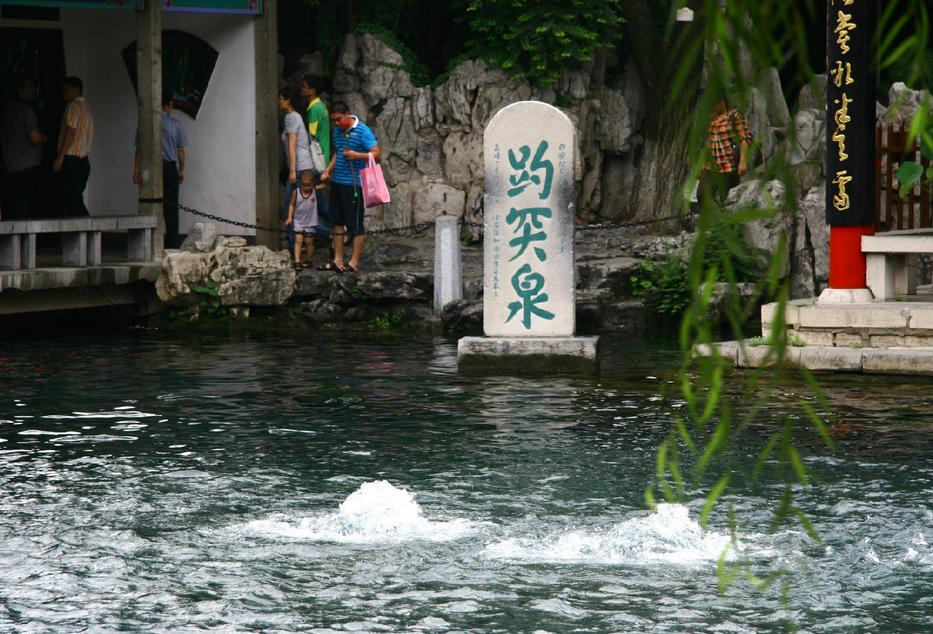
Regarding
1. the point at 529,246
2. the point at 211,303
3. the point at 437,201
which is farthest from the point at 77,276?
the point at 437,201

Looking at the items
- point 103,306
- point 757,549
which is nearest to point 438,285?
point 103,306

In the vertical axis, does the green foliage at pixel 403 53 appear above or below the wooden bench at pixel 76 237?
above

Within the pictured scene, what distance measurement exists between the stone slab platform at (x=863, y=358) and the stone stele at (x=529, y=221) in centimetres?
155

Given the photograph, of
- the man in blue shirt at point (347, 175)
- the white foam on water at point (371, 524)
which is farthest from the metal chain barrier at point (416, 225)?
the white foam on water at point (371, 524)

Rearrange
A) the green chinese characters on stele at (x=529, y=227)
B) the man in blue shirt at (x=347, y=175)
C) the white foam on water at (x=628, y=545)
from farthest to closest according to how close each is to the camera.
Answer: the man in blue shirt at (x=347, y=175) < the green chinese characters on stele at (x=529, y=227) < the white foam on water at (x=628, y=545)

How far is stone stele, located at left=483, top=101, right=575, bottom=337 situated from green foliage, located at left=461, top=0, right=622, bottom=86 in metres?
6.38

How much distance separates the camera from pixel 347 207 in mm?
16828

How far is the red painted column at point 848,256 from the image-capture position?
41.3 feet

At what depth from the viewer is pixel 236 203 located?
59.7 feet

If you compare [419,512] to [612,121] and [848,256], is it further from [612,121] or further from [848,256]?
[612,121]

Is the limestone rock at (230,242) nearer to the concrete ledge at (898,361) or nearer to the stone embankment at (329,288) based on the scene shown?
the stone embankment at (329,288)

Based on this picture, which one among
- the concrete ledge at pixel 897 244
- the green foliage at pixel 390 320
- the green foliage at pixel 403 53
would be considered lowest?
the green foliage at pixel 390 320

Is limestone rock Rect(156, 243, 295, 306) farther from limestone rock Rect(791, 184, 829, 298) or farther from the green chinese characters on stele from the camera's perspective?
limestone rock Rect(791, 184, 829, 298)

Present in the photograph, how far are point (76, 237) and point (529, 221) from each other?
18.0ft
